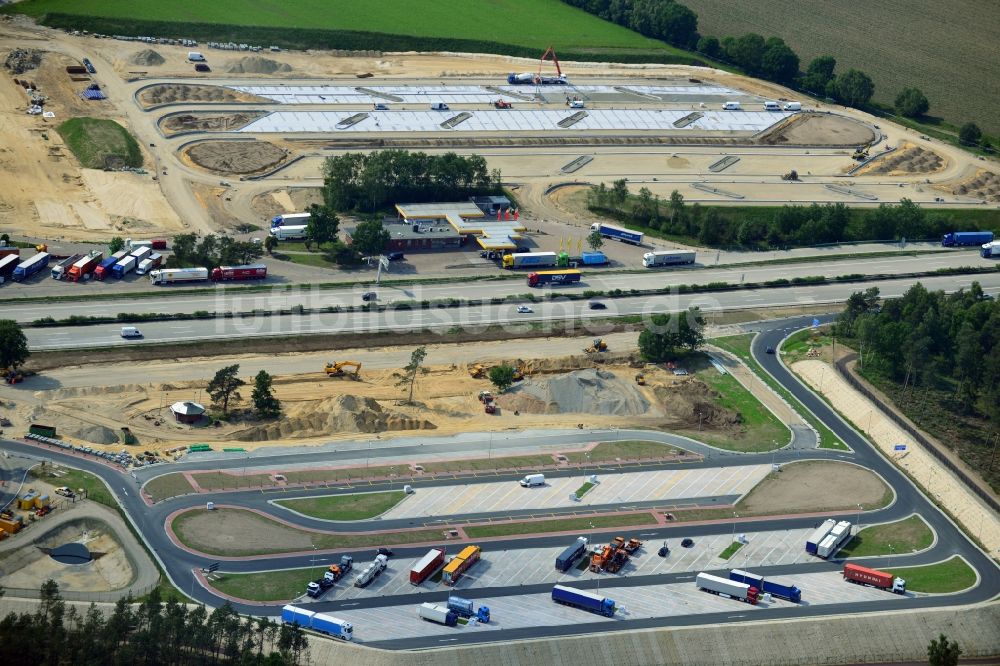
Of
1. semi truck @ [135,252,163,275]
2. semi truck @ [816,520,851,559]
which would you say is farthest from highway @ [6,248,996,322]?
semi truck @ [816,520,851,559]

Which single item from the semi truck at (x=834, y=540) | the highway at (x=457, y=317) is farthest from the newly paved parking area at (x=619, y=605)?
the highway at (x=457, y=317)

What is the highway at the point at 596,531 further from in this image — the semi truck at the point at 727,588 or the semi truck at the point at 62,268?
the semi truck at the point at 62,268

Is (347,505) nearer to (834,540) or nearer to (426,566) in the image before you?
(426,566)

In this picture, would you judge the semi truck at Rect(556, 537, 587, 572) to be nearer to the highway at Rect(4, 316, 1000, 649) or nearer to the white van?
the highway at Rect(4, 316, 1000, 649)

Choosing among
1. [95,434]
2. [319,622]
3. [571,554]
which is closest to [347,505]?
[319,622]

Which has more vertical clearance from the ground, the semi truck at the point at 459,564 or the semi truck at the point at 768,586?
the semi truck at the point at 768,586

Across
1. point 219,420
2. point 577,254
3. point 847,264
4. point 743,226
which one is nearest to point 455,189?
point 577,254
